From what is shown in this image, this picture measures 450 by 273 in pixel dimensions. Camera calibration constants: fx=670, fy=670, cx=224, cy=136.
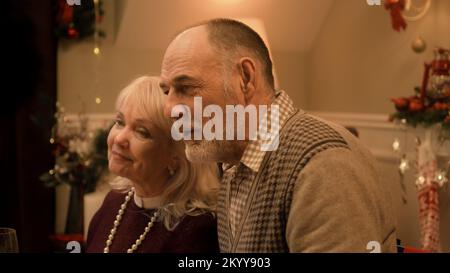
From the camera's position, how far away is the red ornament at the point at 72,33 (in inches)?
48.8

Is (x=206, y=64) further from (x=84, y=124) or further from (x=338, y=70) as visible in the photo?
(x=84, y=124)

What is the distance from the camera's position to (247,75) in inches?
35.0

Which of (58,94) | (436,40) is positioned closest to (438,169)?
(436,40)

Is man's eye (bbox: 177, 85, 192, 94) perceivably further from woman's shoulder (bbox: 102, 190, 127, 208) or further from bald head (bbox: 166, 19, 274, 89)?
woman's shoulder (bbox: 102, 190, 127, 208)

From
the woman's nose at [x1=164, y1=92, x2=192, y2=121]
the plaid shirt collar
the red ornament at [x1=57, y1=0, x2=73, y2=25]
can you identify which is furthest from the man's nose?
the red ornament at [x1=57, y1=0, x2=73, y2=25]

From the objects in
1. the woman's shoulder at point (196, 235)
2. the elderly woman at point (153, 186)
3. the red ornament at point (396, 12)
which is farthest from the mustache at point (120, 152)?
the red ornament at point (396, 12)

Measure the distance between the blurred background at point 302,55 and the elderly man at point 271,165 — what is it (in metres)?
0.08

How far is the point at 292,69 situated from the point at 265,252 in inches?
11.5

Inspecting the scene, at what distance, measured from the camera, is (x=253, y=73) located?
0.89 metres

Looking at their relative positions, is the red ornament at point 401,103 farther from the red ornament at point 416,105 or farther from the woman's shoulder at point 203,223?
the woman's shoulder at point 203,223

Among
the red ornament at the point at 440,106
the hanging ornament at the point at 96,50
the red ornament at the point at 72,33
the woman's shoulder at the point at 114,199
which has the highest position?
the red ornament at the point at 72,33

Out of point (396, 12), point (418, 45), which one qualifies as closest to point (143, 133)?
point (396, 12)
